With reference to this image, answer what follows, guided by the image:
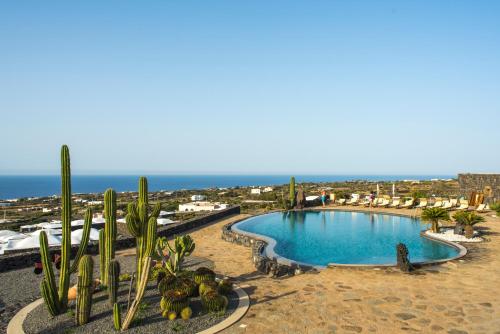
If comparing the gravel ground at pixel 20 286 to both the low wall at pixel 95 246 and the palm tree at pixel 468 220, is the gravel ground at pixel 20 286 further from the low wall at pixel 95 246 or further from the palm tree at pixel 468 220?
the palm tree at pixel 468 220

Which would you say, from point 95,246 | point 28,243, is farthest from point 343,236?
point 28,243

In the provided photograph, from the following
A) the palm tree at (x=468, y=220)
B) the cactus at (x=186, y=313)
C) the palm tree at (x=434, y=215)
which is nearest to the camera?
the cactus at (x=186, y=313)

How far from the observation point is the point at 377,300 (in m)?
9.24

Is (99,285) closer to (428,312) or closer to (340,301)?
(340,301)

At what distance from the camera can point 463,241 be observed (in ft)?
55.2

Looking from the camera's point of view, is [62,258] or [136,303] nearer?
[136,303]

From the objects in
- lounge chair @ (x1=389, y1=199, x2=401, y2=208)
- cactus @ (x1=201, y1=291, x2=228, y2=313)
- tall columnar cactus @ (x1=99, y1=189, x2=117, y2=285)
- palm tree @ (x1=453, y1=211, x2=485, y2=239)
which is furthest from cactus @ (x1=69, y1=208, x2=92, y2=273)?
lounge chair @ (x1=389, y1=199, x2=401, y2=208)

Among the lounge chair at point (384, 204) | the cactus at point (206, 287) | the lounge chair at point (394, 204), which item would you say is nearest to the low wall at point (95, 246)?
the cactus at point (206, 287)

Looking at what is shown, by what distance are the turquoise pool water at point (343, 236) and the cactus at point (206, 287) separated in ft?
23.0

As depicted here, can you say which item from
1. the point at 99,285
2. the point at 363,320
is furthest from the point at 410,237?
the point at 99,285

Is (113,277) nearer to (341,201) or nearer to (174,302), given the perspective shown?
(174,302)

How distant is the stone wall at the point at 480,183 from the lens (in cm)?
3147

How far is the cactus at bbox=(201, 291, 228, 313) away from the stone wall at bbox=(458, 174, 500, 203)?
31991mm

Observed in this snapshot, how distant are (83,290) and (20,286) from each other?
199 inches
